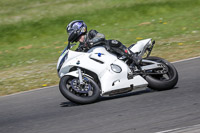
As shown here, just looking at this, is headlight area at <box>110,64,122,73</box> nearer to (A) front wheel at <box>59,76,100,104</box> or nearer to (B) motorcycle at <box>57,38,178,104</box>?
(B) motorcycle at <box>57,38,178,104</box>

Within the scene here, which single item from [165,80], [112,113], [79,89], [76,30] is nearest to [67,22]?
[76,30]

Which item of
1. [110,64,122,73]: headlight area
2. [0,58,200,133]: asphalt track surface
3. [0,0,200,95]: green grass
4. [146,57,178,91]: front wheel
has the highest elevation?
[0,0,200,95]: green grass

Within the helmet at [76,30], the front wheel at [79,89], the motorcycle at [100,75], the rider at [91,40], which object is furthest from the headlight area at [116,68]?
the helmet at [76,30]

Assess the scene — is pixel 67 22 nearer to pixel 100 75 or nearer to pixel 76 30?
pixel 76 30

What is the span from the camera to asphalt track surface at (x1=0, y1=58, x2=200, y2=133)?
534 cm

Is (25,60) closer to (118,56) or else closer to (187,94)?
(118,56)

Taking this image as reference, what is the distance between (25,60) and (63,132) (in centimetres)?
926

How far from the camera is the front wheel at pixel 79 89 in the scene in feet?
22.0

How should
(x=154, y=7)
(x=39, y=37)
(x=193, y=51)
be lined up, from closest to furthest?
(x=193, y=51) → (x=39, y=37) → (x=154, y=7)

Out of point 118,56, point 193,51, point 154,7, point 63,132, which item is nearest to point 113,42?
point 118,56

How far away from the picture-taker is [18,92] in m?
9.64

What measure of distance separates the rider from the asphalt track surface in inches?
34.5

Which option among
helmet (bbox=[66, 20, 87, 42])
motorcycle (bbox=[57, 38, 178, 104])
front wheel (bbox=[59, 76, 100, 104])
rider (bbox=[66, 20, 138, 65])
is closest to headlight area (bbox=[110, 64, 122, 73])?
motorcycle (bbox=[57, 38, 178, 104])

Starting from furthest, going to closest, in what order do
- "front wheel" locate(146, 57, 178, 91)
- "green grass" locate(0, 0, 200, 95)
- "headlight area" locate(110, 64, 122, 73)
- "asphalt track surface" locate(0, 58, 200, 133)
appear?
"green grass" locate(0, 0, 200, 95)
"front wheel" locate(146, 57, 178, 91)
"headlight area" locate(110, 64, 122, 73)
"asphalt track surface" locate(0, 58, 200, 133)
